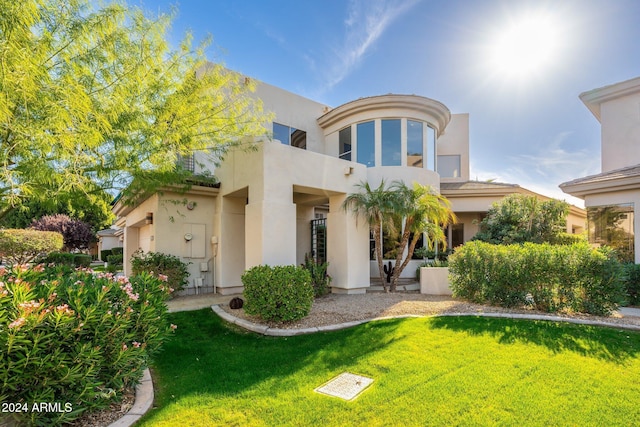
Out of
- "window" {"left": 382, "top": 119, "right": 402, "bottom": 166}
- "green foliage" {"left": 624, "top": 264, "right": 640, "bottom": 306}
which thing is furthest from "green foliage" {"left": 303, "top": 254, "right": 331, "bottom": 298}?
"green foliage" {"left": 624, "top": 264, "right": 640, "bottom": 306}

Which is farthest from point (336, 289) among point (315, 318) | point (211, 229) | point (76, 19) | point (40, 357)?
point (76, 19)

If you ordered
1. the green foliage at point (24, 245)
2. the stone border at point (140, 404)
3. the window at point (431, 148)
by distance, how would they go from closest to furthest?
the stone border at point (140, 404), the window at point (431, 148), the green foliage at point (24, 245)

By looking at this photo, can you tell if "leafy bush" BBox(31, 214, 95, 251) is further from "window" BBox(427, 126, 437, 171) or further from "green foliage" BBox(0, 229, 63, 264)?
"window" BBox(427, 126, 437, 171)

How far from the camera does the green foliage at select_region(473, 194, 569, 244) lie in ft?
42.5

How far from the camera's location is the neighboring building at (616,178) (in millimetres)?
10875

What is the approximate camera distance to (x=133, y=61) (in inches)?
285

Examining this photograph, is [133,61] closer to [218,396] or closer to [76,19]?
[76,19]

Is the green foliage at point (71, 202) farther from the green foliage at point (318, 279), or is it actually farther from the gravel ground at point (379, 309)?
the green foliage at point (318, 279)

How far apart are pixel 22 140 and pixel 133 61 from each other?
320cm

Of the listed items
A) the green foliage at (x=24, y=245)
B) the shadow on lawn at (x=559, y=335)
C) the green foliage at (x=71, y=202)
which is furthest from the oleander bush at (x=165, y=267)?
the green foliage at (x=24, y=245)

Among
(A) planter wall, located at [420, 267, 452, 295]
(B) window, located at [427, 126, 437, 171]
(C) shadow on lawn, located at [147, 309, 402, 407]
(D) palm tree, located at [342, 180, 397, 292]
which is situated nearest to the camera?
(C) shadow on lawn, located at [147, 309, 402, 407]

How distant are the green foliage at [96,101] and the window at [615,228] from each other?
13919 millimetres

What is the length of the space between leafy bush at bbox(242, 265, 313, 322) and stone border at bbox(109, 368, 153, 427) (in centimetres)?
278

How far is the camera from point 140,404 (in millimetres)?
4047
